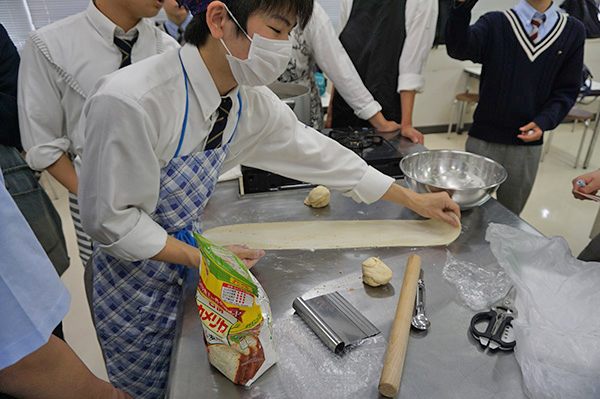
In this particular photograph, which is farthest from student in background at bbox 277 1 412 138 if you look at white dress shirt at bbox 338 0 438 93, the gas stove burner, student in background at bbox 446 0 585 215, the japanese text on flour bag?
the japanese text on flour bag

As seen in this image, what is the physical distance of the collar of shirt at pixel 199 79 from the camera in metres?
0.86

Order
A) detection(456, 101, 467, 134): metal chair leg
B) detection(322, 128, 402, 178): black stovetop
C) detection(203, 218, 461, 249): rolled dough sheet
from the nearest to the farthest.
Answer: detection(203, 218, 461, 249): rolled dough sheet < detection(322, 128, 402, 178): black stovetop < detection(456, 101, 467, 134): metal chair leg

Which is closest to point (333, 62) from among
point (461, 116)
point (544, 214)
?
point (544, 214)

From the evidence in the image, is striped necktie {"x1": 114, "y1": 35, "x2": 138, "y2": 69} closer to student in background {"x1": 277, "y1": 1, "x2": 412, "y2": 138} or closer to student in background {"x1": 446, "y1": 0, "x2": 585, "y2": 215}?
student in background {"x1": 277, "y1": 1, "x2": 412, "y2": 138}

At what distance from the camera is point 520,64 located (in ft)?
5.79

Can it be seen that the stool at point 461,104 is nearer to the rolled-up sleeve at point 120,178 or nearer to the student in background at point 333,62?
the student in background at point 333,62

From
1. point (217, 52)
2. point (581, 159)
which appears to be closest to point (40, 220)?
point (217, 52)

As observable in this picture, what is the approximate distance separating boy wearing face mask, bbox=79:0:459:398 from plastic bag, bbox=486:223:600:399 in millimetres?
606

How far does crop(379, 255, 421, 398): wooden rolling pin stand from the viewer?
26.3 inches

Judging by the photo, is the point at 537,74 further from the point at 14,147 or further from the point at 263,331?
the point at 14,147

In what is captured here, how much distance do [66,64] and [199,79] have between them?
656 mm

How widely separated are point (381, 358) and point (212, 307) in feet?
1.14

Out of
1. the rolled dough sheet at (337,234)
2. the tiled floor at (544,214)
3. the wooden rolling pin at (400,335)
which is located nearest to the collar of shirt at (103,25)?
the rolled dough sheet at (337,234)

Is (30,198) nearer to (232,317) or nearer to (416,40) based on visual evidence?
(232,317)
